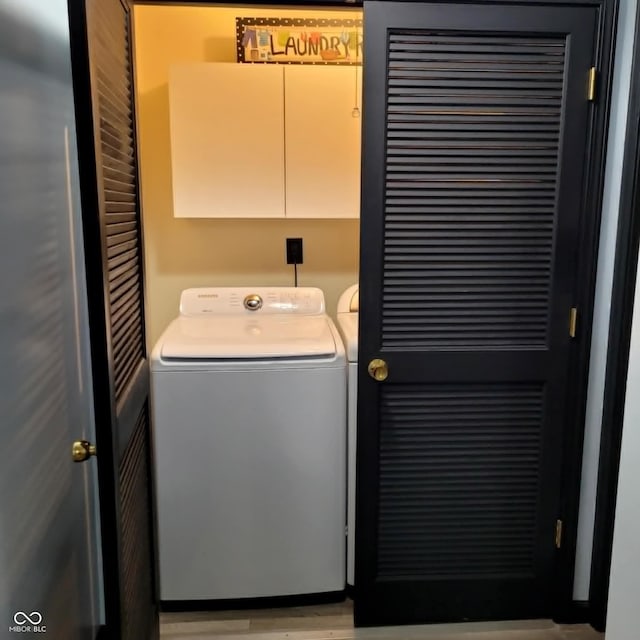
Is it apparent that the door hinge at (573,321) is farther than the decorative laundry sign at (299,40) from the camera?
No

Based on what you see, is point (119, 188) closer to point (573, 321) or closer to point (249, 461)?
point (249, 461)

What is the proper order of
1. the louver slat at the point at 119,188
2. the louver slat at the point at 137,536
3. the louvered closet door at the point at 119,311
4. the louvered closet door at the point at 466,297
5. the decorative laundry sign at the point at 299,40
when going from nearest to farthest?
the louvered closet door at the point at 119,311
the louver slat at the point at 119,188
the louver slat at the point at 137,536
the louvered closet door at the point at 466,297
the decorative laundry sign at the point at 299,40

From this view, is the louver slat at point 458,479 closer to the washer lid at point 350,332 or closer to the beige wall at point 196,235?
the washer lid at point 350,332

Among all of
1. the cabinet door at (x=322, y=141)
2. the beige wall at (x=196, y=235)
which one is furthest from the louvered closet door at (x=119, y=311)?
the beige wall at (x=196, y=235)

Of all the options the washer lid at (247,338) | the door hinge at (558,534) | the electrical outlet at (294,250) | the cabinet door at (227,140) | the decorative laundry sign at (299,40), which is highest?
the decorative laundry sign at (299,40)

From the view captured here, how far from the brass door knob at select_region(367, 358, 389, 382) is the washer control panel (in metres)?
0.65

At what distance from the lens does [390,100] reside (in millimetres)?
1833

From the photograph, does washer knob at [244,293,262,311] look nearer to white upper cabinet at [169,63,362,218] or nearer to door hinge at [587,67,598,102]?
white upper cabinet at [169,63,362,218]

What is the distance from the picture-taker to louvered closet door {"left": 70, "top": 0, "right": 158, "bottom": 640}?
1203 millimetres

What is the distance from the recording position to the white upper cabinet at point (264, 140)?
241 centimetres

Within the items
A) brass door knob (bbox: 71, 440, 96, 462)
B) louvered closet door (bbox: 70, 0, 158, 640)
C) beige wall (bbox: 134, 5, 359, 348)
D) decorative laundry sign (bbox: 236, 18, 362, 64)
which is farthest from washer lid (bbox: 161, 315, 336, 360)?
decorative laundry sign (bbox: 236, 18, 362, 64)

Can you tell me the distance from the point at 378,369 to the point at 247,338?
0.48 metres

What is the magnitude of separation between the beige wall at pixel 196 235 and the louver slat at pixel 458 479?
971mm

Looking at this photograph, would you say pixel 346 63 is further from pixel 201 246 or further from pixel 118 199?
pixel 118 199
